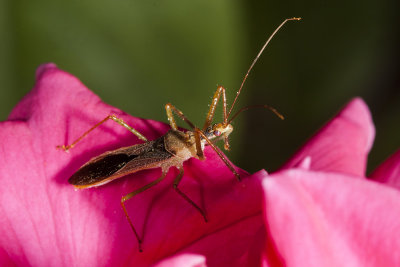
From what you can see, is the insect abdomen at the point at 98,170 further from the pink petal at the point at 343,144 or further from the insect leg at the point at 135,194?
the pink petal at the point at 343,144

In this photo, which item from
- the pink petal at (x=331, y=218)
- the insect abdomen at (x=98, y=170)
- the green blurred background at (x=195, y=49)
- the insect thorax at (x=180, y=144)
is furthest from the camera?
the green blurred background at (x=195, y=49)

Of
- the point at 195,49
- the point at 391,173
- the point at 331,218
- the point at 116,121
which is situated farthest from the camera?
the point at 195,49

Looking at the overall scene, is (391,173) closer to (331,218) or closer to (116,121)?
(331,218)

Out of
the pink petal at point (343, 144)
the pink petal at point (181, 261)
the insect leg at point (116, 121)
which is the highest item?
the insect leg at point (116, 121)

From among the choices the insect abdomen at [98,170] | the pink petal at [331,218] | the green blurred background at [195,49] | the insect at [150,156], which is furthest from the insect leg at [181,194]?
the green blurred background at [195,49]

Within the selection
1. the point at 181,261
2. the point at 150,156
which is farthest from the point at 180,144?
the point at 181,261

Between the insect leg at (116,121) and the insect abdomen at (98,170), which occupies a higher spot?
the insect leg at (116,121)
